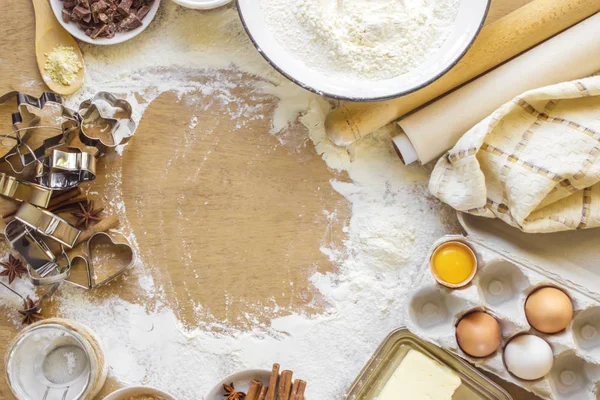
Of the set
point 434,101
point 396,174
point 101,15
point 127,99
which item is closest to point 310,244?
point 396,174

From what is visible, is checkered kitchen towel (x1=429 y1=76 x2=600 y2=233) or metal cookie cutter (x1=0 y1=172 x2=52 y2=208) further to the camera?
metal cookie cutter (x1=0 y1=172 x2=52 y2=208)

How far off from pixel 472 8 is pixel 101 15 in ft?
2.92

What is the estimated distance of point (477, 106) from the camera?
1357 mm

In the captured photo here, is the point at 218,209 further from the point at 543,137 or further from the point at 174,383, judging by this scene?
the point at 543,137

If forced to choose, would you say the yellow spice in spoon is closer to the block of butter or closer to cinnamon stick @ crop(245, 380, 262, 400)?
cinnamon stick @ crop(245, 380, 262, 400)

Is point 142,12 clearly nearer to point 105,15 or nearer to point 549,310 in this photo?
point 105,15

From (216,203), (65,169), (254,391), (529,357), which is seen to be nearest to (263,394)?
(254,391)

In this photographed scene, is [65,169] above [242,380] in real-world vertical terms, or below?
above

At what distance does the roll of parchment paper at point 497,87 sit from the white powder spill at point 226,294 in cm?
10

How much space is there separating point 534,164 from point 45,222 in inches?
45.3

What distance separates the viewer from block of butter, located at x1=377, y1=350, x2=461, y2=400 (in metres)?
1.30

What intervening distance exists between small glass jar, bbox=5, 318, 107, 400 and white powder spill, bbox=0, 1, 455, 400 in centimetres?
Answer: 6

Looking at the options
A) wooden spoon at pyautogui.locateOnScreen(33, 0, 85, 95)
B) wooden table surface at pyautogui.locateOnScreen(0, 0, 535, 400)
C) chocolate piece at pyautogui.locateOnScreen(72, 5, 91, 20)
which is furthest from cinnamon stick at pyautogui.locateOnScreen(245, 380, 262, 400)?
chocolate piece at pyautogui.locateOnScreen(72, 5, 91, 20)

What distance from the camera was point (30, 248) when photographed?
141 centimetres
